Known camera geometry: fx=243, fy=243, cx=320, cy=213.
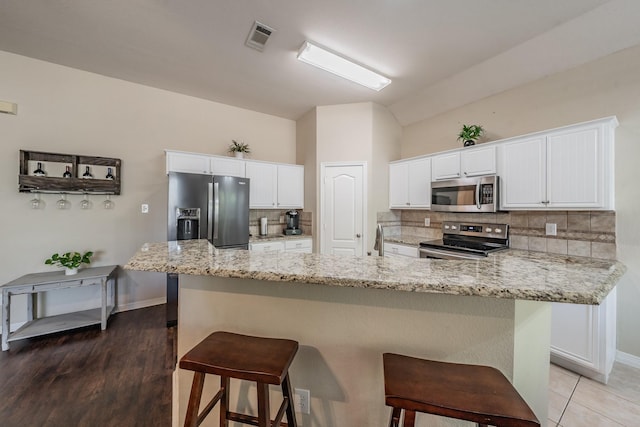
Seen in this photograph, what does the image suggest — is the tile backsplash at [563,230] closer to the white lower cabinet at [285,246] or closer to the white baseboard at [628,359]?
the white baseboard at [628,359]

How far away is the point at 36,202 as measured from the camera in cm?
279

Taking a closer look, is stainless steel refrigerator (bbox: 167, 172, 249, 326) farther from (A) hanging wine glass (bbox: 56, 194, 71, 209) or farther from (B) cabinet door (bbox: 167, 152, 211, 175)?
(A) hanging wine glass (bbox: 56, 194, 71, 209)

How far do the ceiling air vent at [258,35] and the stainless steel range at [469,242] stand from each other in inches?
113

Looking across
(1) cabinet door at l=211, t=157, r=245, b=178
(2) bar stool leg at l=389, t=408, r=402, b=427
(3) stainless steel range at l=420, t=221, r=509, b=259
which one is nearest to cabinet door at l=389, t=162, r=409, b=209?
(3) stainless steel range at l=420, t=221, r=509, b=259

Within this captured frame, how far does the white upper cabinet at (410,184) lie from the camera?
343cm

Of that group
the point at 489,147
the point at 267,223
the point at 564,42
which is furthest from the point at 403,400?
the point at 267,223

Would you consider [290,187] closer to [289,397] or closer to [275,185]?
[275,185]

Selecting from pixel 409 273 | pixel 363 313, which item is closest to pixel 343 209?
pixel 363 313

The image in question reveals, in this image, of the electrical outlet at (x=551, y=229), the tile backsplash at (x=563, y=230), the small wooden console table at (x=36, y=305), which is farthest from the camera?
the electrical outlet at (x=551, y=229)

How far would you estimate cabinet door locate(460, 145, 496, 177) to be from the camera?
2766 millimetres

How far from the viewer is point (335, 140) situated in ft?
12.7

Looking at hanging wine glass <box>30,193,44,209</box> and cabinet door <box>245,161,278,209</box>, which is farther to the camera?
cabinet door <box>245,161,278,209</box>

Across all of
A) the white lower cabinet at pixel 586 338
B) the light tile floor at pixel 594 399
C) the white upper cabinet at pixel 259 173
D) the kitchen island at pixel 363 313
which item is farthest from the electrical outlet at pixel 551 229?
the white upper cabinet at pixel 259 173

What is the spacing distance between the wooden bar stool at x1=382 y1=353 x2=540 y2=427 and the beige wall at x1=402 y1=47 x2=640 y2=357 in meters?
2.43
